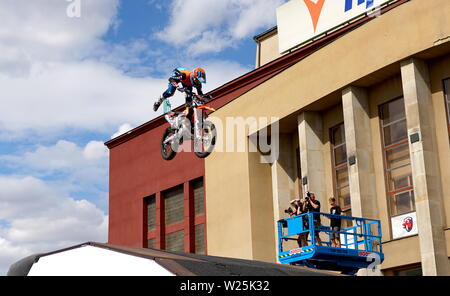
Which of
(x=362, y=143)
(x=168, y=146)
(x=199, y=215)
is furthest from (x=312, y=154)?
(x=199, y=215)

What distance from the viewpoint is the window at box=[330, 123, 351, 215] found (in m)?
27.2

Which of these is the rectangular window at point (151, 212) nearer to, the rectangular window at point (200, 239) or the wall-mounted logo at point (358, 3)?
the rectangular window at point (200, 239)

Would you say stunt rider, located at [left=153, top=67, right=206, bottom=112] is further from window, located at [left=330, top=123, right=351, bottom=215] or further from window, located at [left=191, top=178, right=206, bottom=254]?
window, located at [left=191, top=178, right=206, bottom=254]

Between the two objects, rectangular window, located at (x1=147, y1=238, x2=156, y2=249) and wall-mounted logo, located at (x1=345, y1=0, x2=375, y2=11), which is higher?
wall-mounted logo, located at (x1=345, y1=0, x2=375, y2=11)

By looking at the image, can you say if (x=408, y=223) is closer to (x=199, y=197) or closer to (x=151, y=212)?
(x=199, y=197)

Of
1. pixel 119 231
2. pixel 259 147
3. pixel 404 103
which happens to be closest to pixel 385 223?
pixel 404 103

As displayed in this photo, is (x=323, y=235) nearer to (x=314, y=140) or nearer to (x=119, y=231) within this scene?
(x=314, y=140)

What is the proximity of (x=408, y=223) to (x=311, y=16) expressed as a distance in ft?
38.8

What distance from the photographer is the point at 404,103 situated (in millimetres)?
24688

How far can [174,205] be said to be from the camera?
37.2m

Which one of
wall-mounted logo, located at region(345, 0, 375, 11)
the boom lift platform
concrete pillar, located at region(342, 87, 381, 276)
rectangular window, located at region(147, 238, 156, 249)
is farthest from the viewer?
rectangular window, located at region(147, 238, 156, 249)

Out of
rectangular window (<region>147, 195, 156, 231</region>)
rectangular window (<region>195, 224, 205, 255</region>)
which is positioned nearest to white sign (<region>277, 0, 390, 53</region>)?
rectangular window (<region>195, 224, 205, 255</region>)

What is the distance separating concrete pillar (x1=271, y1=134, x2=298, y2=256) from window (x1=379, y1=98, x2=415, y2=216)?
6049 millimetres

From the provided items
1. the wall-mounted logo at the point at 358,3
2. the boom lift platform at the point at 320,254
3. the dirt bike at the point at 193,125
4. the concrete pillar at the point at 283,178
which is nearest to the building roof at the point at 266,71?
the wall-mounted logo at the point at 358,3
